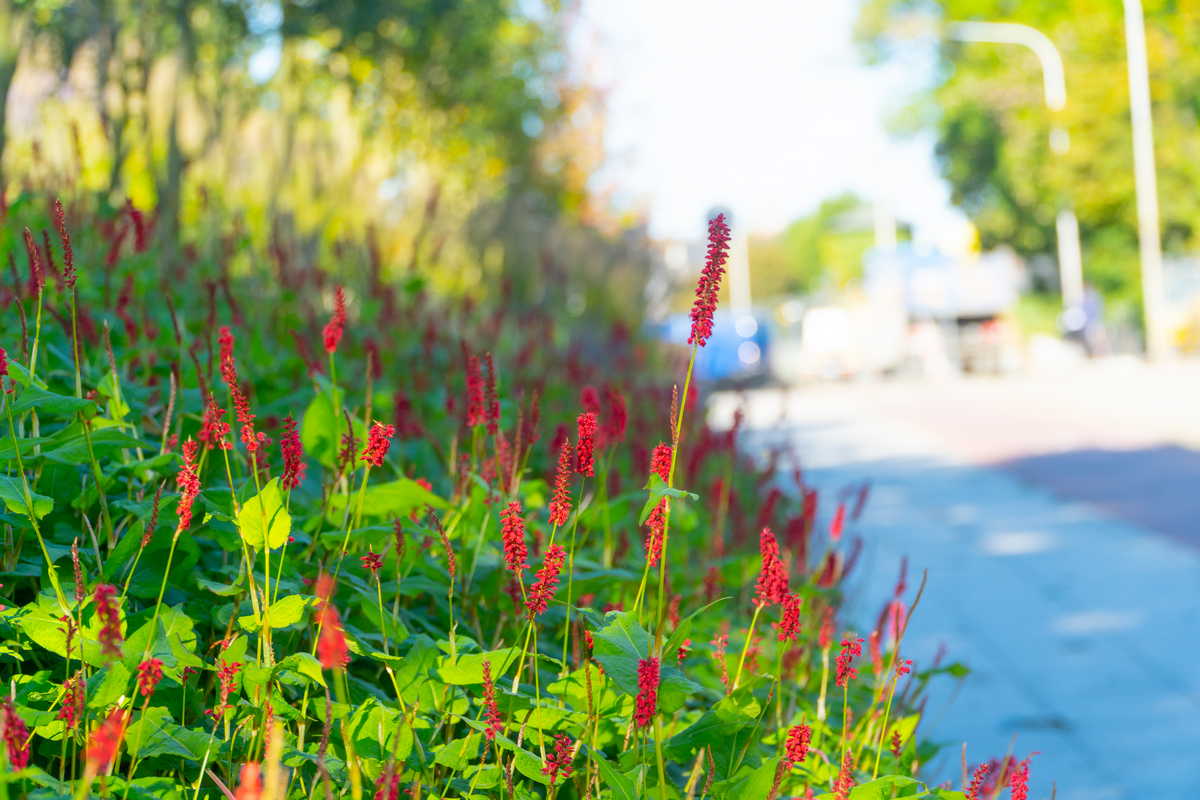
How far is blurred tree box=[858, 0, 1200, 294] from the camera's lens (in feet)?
109

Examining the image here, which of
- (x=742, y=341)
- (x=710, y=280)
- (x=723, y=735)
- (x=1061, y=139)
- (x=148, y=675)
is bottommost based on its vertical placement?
(x=742, y=341)

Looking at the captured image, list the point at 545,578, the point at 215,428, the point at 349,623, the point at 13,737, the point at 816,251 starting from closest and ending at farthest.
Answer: the point at 13,737
the point at 545,578
the point at 215,428
the point at 349,623
the point at 816,251

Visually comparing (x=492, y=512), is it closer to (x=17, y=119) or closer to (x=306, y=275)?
(x=306, y=275)

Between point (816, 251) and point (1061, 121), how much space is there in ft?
310

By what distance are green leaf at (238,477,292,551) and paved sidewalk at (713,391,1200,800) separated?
1373 millimetres

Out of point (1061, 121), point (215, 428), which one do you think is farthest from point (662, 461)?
point (1061, 121)

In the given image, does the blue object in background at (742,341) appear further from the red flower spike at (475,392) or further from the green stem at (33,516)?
the green stem at (33,516)

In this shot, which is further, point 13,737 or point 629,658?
point 629,658

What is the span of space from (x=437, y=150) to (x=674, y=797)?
415 inches

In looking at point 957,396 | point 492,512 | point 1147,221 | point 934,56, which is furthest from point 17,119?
point 934,56

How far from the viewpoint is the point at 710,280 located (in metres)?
1.81

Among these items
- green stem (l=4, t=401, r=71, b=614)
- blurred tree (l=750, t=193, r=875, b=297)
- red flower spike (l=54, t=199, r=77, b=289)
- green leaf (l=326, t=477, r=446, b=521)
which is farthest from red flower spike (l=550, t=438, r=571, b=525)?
blurred tree (l=750, t=193, r=875, b=297)

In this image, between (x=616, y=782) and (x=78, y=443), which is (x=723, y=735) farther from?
(x=78, y=443)

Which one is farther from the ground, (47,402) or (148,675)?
(47,402)
